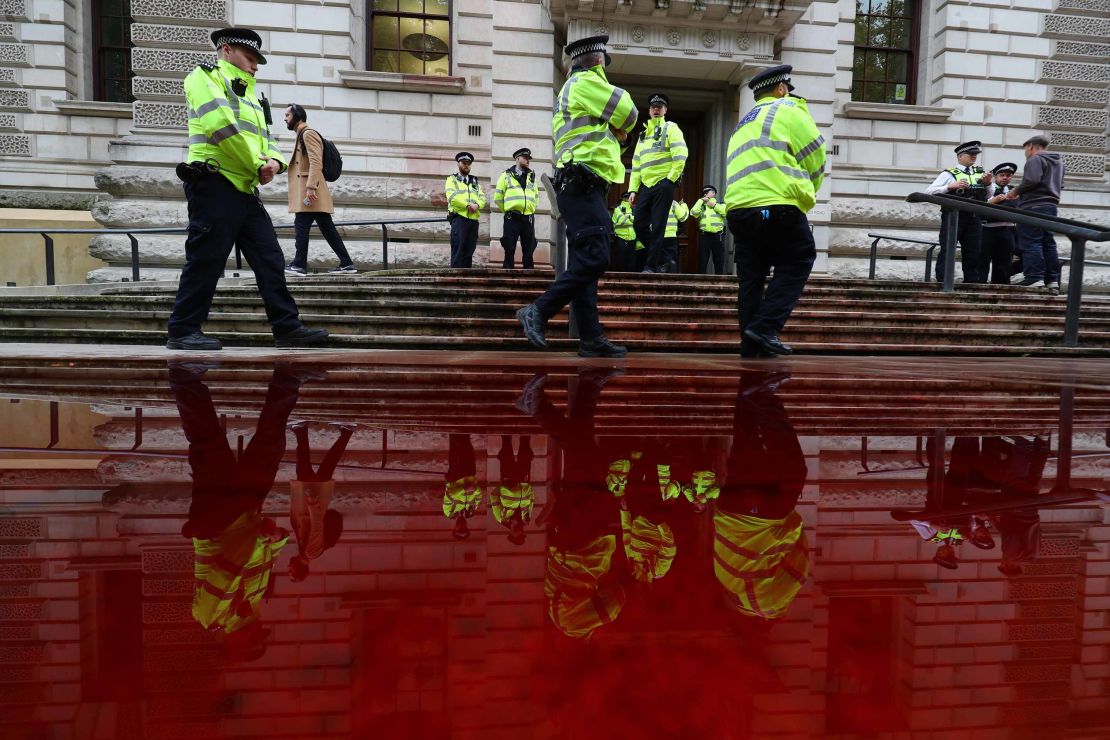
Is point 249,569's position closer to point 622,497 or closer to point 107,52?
point 622,497

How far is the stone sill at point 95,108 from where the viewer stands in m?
11.8

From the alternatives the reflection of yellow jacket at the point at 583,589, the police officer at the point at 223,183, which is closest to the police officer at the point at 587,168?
the police officer at the point at 223,183

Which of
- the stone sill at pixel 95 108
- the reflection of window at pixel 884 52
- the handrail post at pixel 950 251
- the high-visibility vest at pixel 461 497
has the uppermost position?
the reflection of window at pixel 884 52

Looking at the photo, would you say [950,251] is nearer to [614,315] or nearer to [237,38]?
[614,315]

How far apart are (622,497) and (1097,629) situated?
555 millimetres

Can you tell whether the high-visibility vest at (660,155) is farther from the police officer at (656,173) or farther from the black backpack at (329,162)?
the black backpack at (329,162)

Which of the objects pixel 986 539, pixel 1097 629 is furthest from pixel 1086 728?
pixel 986 539

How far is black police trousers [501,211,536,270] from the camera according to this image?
1026 cm

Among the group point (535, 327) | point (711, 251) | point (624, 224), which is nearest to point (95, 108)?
point (624, 224)

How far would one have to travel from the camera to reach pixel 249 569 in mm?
737

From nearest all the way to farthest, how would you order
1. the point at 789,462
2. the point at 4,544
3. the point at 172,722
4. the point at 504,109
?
the point at 172,722 → the point at 4,544 → the point at 789,462 → the point at 504,109

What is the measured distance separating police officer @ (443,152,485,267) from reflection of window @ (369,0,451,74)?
3029 mm

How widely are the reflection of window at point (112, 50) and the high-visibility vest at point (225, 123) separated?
1141cm

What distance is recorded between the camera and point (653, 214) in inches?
325
